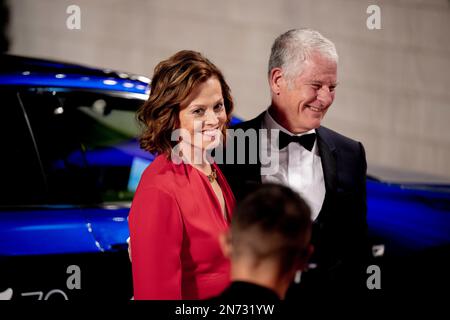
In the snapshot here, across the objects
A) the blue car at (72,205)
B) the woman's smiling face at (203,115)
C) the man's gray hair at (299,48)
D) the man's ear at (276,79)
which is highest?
the man's gray hair at (299,48)

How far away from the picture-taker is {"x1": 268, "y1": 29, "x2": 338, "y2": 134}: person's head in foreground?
2.02 metres

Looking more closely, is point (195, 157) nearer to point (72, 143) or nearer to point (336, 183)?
point (336, 183)

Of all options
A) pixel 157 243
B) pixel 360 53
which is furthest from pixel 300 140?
pixel 360 53

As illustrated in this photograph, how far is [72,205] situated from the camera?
Result: 2.80 metres

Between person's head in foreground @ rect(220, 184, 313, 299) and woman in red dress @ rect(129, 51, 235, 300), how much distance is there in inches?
13.8

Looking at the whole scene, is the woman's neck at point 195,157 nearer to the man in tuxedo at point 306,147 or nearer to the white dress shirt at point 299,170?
the man in tuxedo at point 306,147

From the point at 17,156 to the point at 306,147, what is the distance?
1244 millimetres

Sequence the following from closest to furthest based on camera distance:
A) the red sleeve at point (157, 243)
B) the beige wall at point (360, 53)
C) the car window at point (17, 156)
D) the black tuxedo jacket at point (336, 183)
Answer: the red sleeve at point (157, 243)
the black tuxedo jacket at point (336, 183)
the car window at point (17, 156)
the beige wall at point (360, 53)

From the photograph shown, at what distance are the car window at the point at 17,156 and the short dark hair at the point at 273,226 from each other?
153 cm

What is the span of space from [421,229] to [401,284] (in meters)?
0.26

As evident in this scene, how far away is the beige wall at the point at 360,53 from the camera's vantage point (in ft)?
21.6

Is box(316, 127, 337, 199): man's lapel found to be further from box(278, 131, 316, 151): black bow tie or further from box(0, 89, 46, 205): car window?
box(0, 89, 46, 205): car window

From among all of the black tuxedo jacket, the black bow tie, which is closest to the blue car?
the black tuxedo jacket

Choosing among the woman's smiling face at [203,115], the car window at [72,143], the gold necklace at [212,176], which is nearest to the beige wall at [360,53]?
the car window at [72,143]
